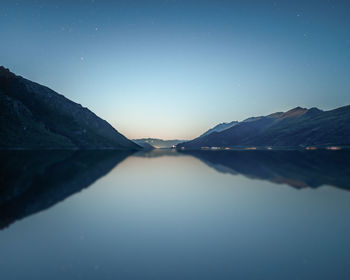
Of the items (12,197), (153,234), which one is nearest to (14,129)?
(12,197)

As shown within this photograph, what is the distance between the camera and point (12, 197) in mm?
15070

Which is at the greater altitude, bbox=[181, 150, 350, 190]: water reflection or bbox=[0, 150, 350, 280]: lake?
bbox=[181, 150, 350, 190]: water reflection

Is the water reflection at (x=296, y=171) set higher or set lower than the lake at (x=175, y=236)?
higher

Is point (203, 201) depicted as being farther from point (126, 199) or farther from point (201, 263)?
point (201, 263)

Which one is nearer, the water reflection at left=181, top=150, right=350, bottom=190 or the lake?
the lake

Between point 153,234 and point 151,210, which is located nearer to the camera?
point 153,234

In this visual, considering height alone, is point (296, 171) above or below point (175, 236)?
above

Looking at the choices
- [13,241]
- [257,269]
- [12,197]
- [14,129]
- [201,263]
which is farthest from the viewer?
[14,129]

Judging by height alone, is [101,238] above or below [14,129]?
below

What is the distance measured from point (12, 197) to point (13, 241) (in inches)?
322

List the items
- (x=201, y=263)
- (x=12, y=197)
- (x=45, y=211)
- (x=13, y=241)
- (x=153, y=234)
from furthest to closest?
(x=12, y=197), (x=45, y=211), (x=153, y=234), (x=13, y=241), (x=201, y=263)

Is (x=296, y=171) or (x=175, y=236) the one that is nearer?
(x=175, y=236)

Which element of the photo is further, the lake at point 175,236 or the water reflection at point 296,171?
the water reflection at point 296,171

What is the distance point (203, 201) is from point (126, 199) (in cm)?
575
